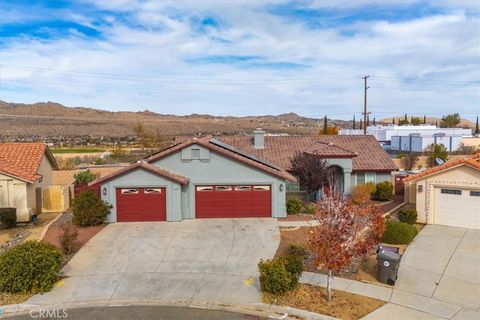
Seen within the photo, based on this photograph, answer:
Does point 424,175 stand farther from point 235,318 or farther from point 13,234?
point 13,234

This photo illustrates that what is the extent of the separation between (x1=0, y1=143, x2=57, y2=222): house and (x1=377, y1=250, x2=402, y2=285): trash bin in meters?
18.4

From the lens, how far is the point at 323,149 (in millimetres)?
28672

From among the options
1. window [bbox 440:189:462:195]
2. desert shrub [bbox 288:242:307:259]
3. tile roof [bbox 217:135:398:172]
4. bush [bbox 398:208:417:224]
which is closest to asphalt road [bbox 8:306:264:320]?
desert shrub [bbox 288:242:307:259]

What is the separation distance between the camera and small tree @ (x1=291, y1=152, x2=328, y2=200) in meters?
25.1

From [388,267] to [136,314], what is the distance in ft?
26.1

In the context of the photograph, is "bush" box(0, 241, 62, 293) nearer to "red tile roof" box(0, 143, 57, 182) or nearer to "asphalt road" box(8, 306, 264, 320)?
"asphalt road" box(8, 306, 264, 320)

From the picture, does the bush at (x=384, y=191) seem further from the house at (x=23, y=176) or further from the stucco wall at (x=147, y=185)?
the house at (x=23, y=176)

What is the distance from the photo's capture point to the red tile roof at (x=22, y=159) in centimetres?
2277

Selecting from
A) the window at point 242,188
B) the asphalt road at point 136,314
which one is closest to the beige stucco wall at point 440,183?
the window at point 242,188

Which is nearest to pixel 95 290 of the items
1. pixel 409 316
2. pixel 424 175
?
pixel 409 316

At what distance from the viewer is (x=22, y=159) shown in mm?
25344

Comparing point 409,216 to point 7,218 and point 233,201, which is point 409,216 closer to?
point 233,201

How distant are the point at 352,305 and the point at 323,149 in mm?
17750

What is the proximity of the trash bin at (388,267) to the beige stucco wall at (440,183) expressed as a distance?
8105mm
